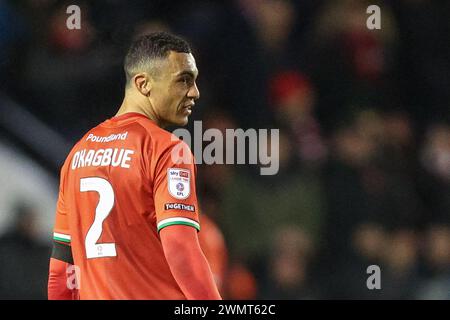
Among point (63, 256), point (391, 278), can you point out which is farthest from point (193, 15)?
point (63, 256)

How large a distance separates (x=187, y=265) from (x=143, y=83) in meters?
0.66

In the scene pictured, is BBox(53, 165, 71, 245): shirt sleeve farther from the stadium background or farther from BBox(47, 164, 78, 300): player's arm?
the stadium background

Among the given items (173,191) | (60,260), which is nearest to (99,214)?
(173,191)

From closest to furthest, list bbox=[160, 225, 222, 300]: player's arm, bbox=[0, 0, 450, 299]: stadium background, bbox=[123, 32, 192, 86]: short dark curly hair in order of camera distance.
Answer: bbox=[160, 225, 222, 300]: player's arm < bbox=[123, 32, 192, 86]: short dark curly hair < bbox=[0, 0, 450, 299]: stadium background

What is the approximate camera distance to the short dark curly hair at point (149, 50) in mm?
2604

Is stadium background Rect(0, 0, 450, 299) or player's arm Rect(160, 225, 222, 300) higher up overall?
stadium background Rect(0, 0, 450, 299)

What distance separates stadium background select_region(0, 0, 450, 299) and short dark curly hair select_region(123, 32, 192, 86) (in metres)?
1.79

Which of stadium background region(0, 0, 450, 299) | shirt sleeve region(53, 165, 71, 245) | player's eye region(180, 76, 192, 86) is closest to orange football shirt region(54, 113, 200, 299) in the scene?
shirt sleeve region(53, 165, 71, 245)

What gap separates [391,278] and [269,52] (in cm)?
151

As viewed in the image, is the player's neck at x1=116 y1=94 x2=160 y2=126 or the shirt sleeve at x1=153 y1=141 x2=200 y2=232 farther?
the player's neck at x1=116 y1=94 x2=160 y2=126

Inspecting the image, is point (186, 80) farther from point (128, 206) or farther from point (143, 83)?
point (128, 206)

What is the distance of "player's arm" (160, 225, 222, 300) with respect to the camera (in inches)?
91.7

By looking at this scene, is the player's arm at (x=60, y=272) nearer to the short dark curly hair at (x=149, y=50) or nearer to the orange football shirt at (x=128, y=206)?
the orange football shirt at (x=128, y=206)

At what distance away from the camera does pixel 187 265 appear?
2.33 metres
